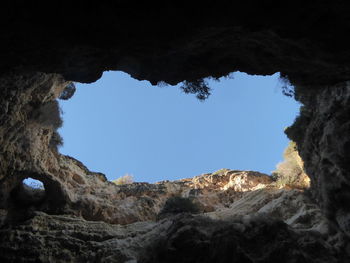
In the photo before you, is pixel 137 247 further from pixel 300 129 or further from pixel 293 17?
pixel 293 17

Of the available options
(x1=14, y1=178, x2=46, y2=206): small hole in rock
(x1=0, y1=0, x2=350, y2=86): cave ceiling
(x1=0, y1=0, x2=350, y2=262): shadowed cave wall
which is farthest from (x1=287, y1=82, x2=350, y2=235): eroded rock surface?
(x1=14, y1=178, x2=46, y2=206): small hole in rock

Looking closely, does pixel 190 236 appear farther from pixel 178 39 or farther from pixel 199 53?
pixel 178 39

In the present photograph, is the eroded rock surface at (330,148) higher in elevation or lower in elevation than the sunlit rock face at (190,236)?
higher

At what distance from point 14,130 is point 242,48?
10.7 m

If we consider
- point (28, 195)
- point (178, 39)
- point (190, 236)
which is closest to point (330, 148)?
point (190, 236)

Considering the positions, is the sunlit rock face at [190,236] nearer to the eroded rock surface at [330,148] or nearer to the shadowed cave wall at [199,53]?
the eroded rock surface at [330,148]

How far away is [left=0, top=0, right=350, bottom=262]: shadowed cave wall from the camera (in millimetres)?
8984

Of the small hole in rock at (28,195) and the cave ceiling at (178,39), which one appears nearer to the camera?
the cave ceiling at (178,39)

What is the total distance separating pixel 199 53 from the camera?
11.7 m

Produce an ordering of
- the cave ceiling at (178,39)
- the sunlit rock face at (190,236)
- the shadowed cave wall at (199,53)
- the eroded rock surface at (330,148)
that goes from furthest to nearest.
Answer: the eroded rock surface at (330,148)
the sunlit rock face at (190,236)
the shadowed cave wall at (199,53)
the cave ceiling at (178,39)

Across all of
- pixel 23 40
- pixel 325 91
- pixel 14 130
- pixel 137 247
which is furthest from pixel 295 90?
pixel 14 130

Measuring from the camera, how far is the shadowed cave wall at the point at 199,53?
8.98m

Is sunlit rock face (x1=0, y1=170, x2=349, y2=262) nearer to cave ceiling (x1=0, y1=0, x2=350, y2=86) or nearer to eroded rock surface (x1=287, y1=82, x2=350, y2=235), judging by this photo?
eroded rock surface (x1=287, y1=82, x2=350, y2=235)

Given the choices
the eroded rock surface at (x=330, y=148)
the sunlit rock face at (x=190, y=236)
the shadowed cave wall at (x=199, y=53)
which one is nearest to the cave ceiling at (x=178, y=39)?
the shadowed cave wall at (x=199, y=53)
